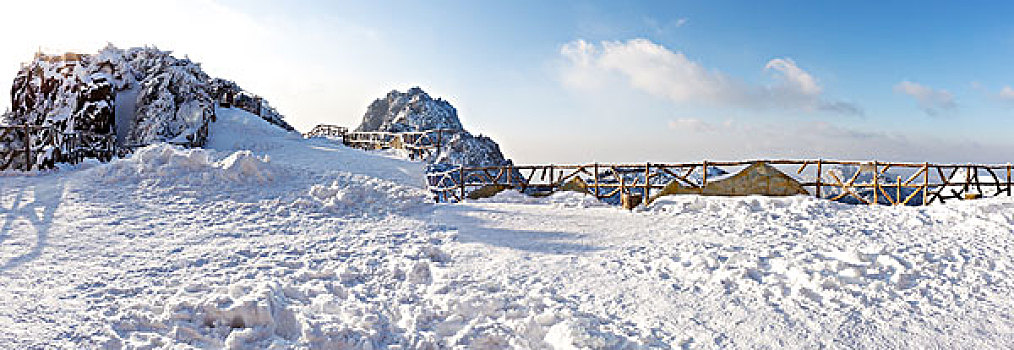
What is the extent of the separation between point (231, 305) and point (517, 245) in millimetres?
4472

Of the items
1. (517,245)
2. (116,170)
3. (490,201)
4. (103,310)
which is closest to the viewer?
(103,310)

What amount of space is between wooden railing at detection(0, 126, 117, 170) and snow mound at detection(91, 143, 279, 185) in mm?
2618

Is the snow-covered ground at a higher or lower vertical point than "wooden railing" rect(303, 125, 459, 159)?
lower

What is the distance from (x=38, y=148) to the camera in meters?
12.2

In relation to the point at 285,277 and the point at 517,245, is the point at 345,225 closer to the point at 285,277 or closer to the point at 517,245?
the point at 285,277

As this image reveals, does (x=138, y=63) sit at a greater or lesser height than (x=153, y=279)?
greater

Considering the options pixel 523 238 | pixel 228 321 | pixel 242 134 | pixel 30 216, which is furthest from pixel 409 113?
pixel 228 321

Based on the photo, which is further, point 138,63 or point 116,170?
point 138,63

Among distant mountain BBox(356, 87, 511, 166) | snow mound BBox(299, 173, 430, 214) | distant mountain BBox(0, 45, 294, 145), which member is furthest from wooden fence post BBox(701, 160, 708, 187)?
distant mountain BBox(356, 87, 511, 166)

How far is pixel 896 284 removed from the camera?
6180 millimetres

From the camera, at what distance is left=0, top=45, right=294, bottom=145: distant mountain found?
728 inches

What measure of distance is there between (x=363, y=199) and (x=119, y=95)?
1790cm

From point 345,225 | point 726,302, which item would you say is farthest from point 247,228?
point 726,302

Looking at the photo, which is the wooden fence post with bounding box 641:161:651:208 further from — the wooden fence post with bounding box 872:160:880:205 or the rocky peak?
the rocky peak
